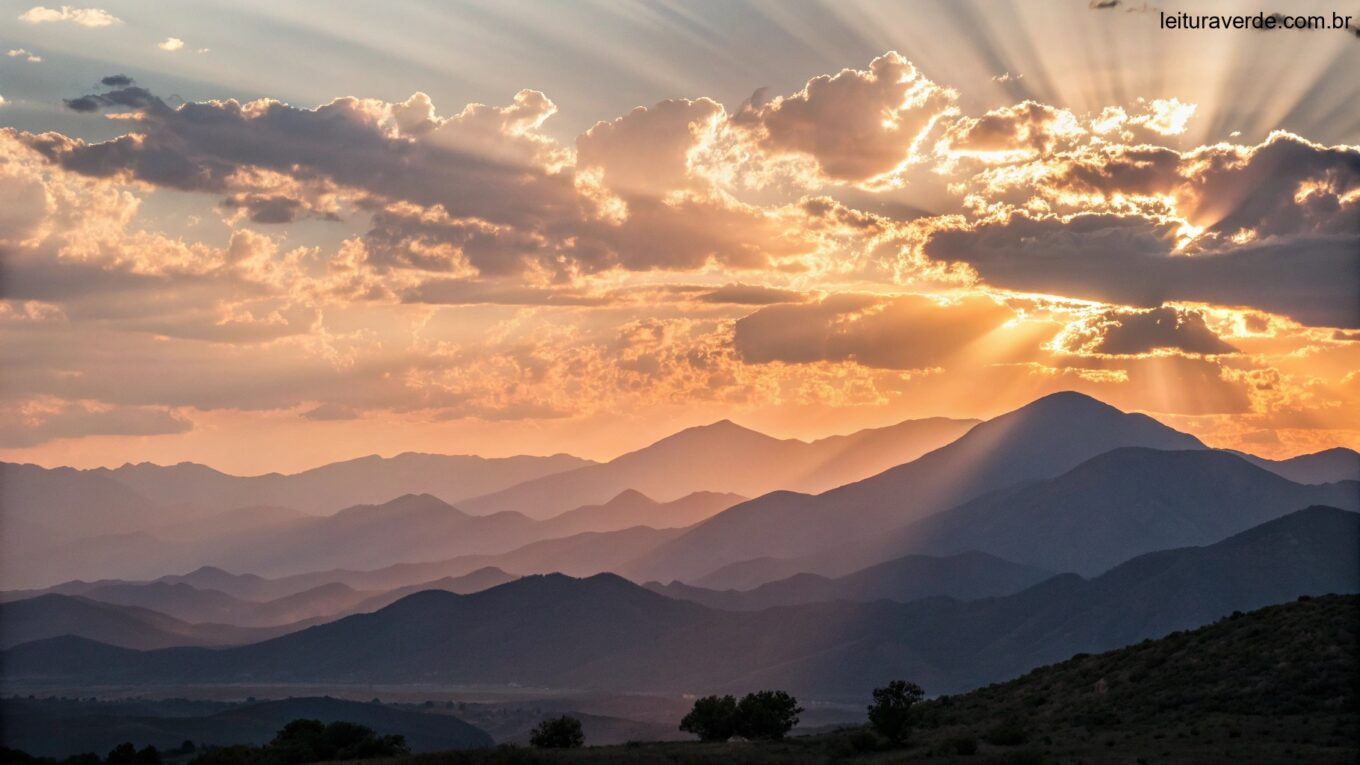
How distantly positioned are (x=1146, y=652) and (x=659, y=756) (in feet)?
122

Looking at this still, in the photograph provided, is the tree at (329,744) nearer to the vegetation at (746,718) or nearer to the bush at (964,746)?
the vegetation at (746,718)

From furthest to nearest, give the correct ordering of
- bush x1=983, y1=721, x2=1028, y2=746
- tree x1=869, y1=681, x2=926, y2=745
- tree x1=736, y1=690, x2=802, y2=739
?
tree x1=736, y1=690, x2=802, y2=739 → tree x1=869, y1=681, x2=926, y2=745 → bush x1=983, y1=721, x2=1028, y2=746

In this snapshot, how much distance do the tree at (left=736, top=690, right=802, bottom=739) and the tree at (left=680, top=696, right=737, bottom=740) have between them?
0.80 metres

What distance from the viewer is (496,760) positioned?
219 ft

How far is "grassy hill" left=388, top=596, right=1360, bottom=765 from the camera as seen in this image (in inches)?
2534

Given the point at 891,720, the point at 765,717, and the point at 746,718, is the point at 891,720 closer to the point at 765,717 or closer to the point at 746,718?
the point at 765,717

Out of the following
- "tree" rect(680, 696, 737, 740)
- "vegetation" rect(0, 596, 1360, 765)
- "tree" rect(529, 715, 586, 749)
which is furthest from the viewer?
"tree" rect(680, 696, 737, 740)

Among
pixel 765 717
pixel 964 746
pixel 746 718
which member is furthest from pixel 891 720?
pixel 746 718

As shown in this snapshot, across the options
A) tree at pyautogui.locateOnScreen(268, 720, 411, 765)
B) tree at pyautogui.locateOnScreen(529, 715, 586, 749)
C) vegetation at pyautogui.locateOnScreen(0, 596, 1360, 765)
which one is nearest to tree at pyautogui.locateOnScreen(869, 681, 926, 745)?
vegetation at pyautogui.locateOnScreen(0, 596, 1360, 765)

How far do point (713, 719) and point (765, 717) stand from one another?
14.5 feet

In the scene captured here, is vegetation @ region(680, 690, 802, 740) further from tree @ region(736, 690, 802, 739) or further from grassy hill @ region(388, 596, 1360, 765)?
grassy hill @ region(388, 596, 1360, 765)

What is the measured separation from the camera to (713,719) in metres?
93.5

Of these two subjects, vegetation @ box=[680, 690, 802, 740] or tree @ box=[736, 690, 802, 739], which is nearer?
tree @ box=[736, 690, 802, 739]

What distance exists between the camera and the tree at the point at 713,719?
9269cm
